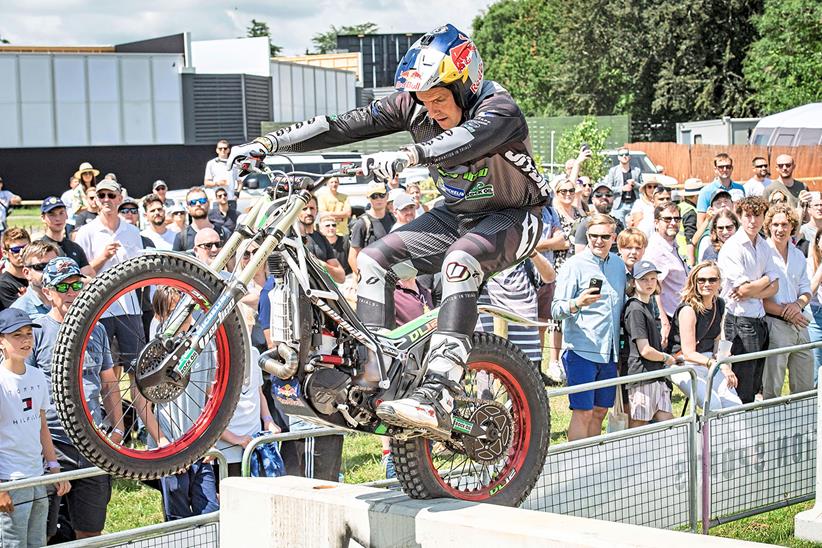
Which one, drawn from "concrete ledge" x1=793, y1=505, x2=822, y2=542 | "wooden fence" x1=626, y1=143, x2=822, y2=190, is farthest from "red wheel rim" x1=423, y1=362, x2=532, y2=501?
"wooden fence" x1=626, y1=143, x2=822, y2=190

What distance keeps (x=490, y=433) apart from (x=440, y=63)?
6.10ft

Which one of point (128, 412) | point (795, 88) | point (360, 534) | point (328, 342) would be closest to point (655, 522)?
point (360, 534)

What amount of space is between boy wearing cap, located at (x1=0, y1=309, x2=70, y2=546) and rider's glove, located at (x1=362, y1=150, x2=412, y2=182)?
3.09 m

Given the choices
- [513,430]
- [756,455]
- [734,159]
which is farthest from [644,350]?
[734,159]

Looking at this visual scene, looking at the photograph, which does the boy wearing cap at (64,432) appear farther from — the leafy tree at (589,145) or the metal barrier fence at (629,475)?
the leafy tree at (589,145)

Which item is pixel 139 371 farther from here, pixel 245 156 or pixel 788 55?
pixel 788 55

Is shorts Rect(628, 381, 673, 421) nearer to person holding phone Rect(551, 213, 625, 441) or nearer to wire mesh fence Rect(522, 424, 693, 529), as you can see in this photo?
person holding phone Rect(551, 213, 625, 441)

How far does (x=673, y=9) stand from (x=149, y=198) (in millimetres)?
52650

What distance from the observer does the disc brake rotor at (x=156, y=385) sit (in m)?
4.63

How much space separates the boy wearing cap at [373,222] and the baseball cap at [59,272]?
5.20m

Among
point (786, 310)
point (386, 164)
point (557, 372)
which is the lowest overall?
point (557, 372)

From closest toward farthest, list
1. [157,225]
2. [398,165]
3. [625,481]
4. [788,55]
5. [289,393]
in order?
1. [398,165]
2. [289,393]
3. [625,481]
4. [157,225]
5. [788,55]

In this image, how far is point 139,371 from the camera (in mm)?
4652

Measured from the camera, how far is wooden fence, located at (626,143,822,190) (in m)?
35.5
